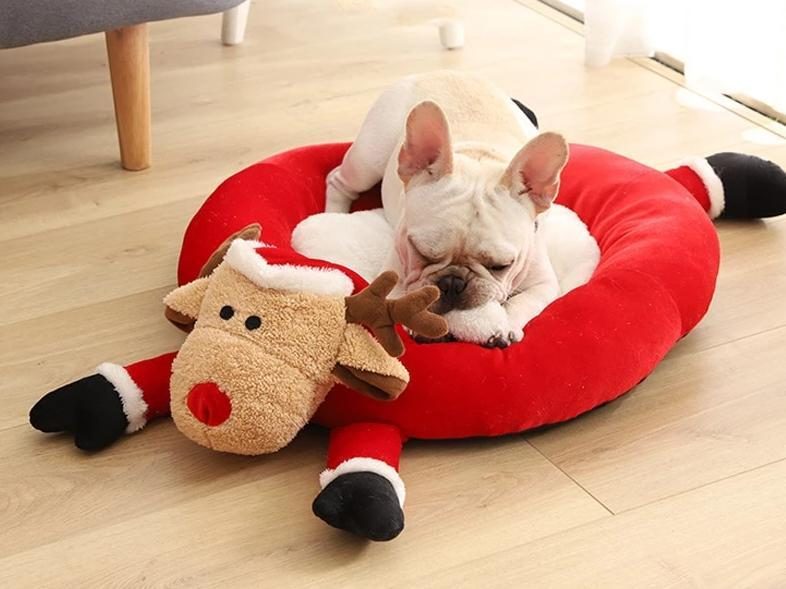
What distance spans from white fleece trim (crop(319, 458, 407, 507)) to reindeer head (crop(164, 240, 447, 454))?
89 mm

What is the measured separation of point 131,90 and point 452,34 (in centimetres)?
118

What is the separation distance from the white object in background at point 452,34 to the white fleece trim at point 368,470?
209cm

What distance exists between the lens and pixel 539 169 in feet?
5.86

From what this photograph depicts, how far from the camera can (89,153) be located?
275 centimetres

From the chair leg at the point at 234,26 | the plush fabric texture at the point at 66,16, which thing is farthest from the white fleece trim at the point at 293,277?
the chair leg at the point at 234,26

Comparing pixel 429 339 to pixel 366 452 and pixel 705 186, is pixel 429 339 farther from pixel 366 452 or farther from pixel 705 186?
Answer: pixel 705 186

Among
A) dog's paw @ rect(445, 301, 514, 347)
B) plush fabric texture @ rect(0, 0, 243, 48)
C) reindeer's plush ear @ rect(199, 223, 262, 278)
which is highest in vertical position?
plush fabric texture @ rect(0, 0, 243, 48)

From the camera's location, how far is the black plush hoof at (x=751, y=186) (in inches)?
90.1

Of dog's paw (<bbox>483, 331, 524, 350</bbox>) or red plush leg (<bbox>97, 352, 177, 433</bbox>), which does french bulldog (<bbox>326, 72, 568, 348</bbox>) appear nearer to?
dog's paw (<bbox>483, 331, 524, 350</bbox>)

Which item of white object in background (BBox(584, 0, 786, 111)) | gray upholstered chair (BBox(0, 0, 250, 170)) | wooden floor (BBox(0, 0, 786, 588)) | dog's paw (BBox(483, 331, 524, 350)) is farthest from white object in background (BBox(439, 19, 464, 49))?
dog's paw (BBox(483, 331, 524, 350))

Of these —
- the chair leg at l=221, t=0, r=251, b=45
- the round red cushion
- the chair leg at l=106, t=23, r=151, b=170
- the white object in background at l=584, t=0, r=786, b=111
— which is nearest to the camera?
the round red cushion

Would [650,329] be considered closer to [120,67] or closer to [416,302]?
[416,302]

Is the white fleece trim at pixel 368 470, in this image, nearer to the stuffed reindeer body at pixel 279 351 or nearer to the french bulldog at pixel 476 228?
the stuffed reindeer body at pixel 279 351

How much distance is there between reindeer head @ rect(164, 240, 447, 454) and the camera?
5.17 feet
